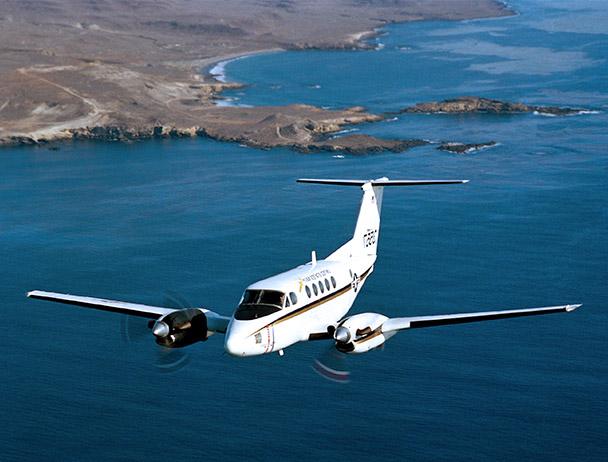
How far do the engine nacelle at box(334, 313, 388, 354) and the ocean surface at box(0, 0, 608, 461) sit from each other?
27.4ft

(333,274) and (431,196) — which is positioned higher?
(333,274)

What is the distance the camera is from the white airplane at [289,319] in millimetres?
50219

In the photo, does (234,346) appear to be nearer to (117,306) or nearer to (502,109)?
(117,306)

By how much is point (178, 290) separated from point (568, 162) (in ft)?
253

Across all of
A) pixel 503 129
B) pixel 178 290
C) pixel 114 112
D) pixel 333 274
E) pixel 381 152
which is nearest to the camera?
pixel 333 274

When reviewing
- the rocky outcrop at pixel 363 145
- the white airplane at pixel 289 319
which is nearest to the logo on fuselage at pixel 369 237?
the white airplane at pixel 289 319

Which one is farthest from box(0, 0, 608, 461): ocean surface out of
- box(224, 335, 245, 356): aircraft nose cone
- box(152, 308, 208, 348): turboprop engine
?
box(224, 335, 245, 356): aircraft nose cone

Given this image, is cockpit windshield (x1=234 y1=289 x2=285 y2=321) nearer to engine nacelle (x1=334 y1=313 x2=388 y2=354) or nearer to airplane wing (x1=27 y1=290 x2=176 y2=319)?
engine nacelle (x1=334 y1=313 x2=388 y2=354)

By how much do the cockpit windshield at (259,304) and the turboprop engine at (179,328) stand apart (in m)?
2.97

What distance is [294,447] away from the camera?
71688mm

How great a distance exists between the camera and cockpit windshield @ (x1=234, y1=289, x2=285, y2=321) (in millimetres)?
50375

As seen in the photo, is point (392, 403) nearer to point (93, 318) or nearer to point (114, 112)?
point (93, 318)

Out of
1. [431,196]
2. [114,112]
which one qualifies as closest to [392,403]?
[431,196]

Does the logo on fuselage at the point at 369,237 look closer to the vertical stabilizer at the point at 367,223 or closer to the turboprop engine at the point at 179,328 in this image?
the vertical stabilizer at the point at 367,223
